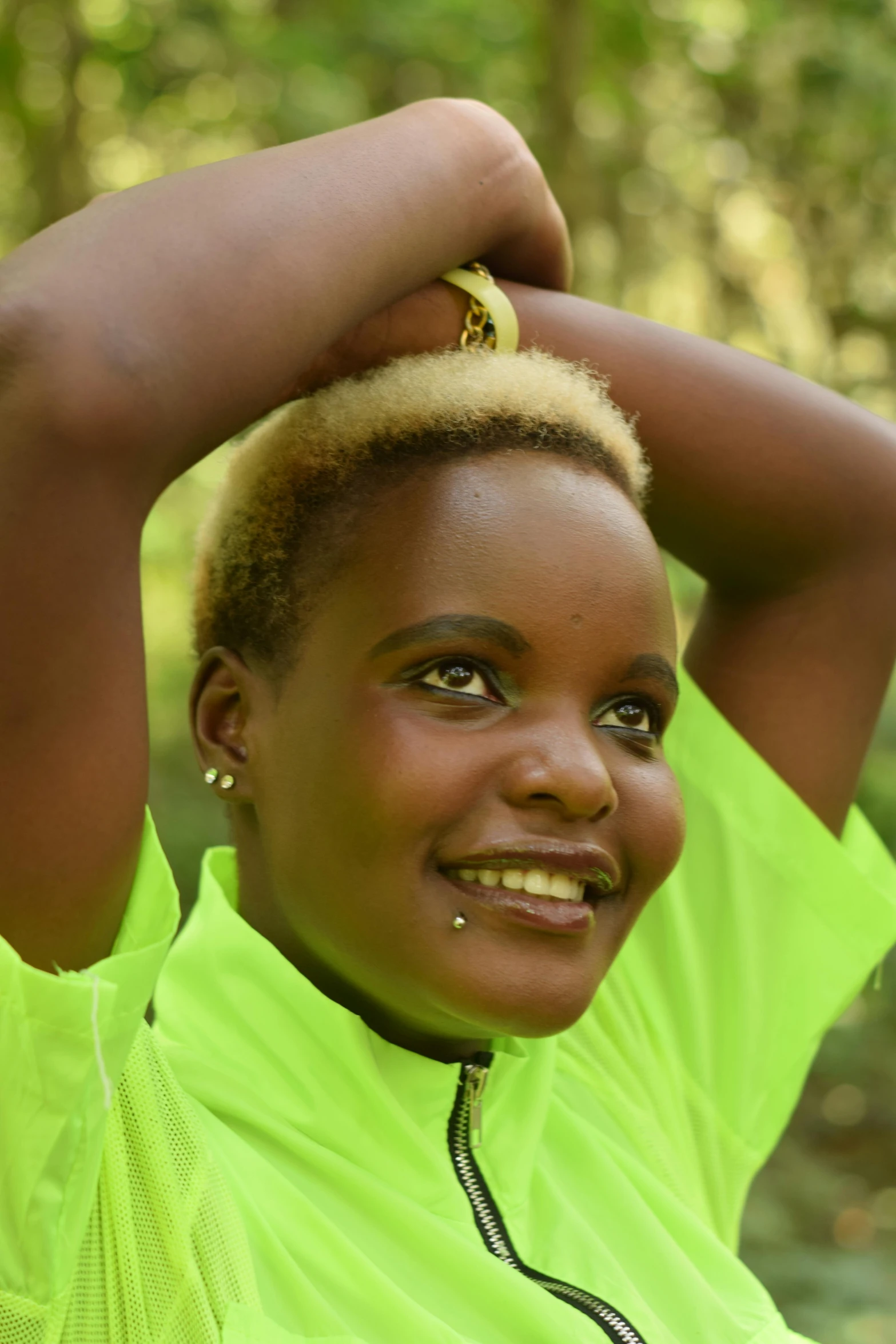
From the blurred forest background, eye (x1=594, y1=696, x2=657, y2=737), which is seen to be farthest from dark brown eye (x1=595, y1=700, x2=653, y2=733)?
the blurred forest background

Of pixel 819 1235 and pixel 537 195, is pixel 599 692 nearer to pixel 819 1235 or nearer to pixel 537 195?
pixel 537 195

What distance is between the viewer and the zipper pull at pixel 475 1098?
5.81ft

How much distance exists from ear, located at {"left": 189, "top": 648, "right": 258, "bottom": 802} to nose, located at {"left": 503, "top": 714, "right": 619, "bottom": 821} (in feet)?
1.17

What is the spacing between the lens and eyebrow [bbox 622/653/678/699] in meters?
1.69

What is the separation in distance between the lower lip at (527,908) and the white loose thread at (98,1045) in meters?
0.45

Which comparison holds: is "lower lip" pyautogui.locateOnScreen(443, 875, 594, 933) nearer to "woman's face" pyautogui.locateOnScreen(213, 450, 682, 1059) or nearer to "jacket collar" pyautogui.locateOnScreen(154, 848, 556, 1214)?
"woman's face" pyautogui.locateOnScreen(213, 450, 682, 1059)

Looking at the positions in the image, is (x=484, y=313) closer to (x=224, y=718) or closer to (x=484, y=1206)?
(x=224, y=718)

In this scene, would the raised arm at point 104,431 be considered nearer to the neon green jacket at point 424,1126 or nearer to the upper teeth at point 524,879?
the neon green jacket at point 424,1126

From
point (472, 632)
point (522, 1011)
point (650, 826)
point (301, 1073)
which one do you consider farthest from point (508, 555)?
point (301, 1073)

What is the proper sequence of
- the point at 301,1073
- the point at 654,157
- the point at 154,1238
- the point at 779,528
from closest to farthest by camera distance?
the point at 154,1238
the point at 301,1073
the point at 779,528
the point at 654,157

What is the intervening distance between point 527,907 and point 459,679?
0.26 metres

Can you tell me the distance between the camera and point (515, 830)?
154 centimetres

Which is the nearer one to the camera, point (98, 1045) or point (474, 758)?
point (98, 1045)

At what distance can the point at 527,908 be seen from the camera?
5.13 feet
